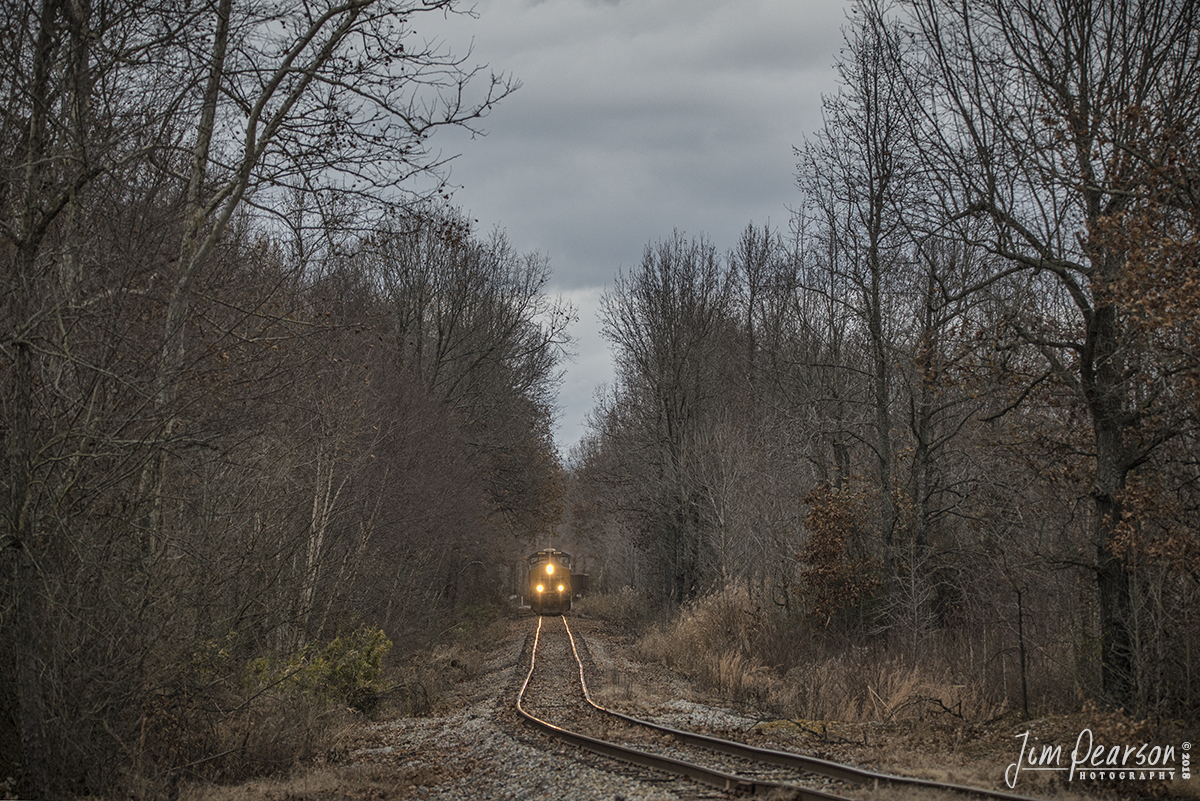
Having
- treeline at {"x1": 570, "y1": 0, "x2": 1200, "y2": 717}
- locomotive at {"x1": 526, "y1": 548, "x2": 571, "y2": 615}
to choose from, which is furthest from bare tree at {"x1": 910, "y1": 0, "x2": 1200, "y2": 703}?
locomotive at {"x1": 526, "y1": 548, "x2": 571, "y2": 615}

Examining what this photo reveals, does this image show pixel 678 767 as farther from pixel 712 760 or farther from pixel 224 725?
pixel 224 725

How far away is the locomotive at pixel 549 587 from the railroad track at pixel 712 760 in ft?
78.1

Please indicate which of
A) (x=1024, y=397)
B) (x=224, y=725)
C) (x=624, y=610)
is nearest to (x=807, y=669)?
(x=1024, y=397)

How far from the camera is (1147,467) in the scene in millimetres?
10812

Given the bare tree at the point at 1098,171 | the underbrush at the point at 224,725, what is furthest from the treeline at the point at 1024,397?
the underbrush at the point at 224,725

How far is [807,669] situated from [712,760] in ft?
21.0

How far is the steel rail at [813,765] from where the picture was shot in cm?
740

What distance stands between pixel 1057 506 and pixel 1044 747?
222 inches

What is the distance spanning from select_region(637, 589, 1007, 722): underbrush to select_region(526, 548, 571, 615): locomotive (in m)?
16.5

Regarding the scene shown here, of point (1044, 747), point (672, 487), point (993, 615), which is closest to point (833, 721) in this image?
point (1044, 747)

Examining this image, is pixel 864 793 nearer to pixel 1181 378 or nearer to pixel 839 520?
pixel 1181 378

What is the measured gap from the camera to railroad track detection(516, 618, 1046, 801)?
24.5 feet

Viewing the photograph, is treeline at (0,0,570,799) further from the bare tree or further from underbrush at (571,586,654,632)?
underbrush at (571,586,654,632)

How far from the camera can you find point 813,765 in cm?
855
